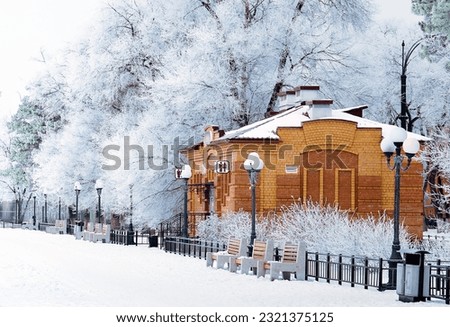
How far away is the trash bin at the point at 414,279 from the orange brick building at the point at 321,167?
18156mm

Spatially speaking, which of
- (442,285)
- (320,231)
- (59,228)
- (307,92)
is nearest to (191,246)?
(320,231)

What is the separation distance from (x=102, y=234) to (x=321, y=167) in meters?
15.9

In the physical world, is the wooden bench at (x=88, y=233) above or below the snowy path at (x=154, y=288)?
below

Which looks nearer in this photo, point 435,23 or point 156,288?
point 156,288

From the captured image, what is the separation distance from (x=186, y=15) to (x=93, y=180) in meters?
14.9

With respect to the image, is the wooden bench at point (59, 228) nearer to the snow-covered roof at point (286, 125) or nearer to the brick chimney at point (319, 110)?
the snow-covered roof at point (286, 125)

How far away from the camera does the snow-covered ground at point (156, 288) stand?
1920cm

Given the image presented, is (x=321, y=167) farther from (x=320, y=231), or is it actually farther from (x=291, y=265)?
(x=291, y=265)

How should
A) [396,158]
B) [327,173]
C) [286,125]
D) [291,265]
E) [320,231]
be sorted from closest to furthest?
[396,158]
[291,265]
[320,231]
[327,173]
[286,125]

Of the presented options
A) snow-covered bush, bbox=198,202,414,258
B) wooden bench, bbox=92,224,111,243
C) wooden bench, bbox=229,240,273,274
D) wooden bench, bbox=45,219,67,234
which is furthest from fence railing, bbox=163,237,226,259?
wooden bench, bbox=45,219,67,234

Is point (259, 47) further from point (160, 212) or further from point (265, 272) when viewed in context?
point (265, 272)

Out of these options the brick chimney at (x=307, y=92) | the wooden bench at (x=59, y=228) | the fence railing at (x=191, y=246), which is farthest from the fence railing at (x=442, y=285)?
the wooden bench at (x=59, y=228)

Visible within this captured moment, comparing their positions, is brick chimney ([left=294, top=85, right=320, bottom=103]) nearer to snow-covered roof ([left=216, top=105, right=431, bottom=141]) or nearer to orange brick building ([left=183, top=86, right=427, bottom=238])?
snow-covered roof ([left=216, top=105, right=431, bottom=141])

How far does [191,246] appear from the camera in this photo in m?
36.1
